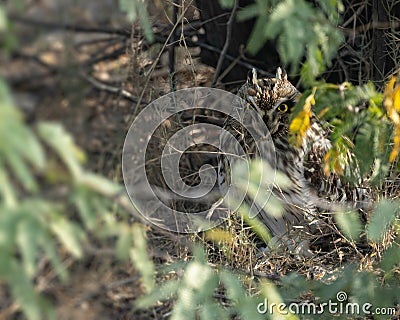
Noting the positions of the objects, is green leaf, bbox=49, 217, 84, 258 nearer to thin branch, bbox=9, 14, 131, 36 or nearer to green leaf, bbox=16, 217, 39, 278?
green leaf, bbox=16, 217, 39, 278

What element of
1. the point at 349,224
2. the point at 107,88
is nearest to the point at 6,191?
the point at 349,224

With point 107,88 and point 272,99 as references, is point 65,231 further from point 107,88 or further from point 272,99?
point 107,88

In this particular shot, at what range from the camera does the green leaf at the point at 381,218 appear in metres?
2.43

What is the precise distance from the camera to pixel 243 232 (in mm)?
3260

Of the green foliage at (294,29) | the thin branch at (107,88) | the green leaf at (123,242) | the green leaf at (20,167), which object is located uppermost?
the green foliage at (294,29)

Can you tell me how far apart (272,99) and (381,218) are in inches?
43.3

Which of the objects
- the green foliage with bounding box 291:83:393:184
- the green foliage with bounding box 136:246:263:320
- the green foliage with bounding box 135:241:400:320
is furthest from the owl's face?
the green foliage with bounding box 136:246:263:320

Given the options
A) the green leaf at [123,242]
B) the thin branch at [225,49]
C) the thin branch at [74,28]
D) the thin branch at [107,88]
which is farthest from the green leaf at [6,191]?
the thin branch at [225,49]

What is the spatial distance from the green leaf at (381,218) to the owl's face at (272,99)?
1.04 meters

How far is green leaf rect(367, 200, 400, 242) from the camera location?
2.43 meters

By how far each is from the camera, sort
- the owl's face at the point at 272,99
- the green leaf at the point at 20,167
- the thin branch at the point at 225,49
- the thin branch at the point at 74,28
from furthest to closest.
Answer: the thin branch at the point at 225,49, the thin branch at the point at 74,28, the owl's face at the point at 272,99, the green leaf at the point at 20,167

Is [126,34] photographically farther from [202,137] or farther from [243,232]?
[243,232]

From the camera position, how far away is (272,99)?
11.3ft

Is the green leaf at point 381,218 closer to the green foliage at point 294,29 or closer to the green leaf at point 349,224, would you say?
the green leaf at point 349,224
